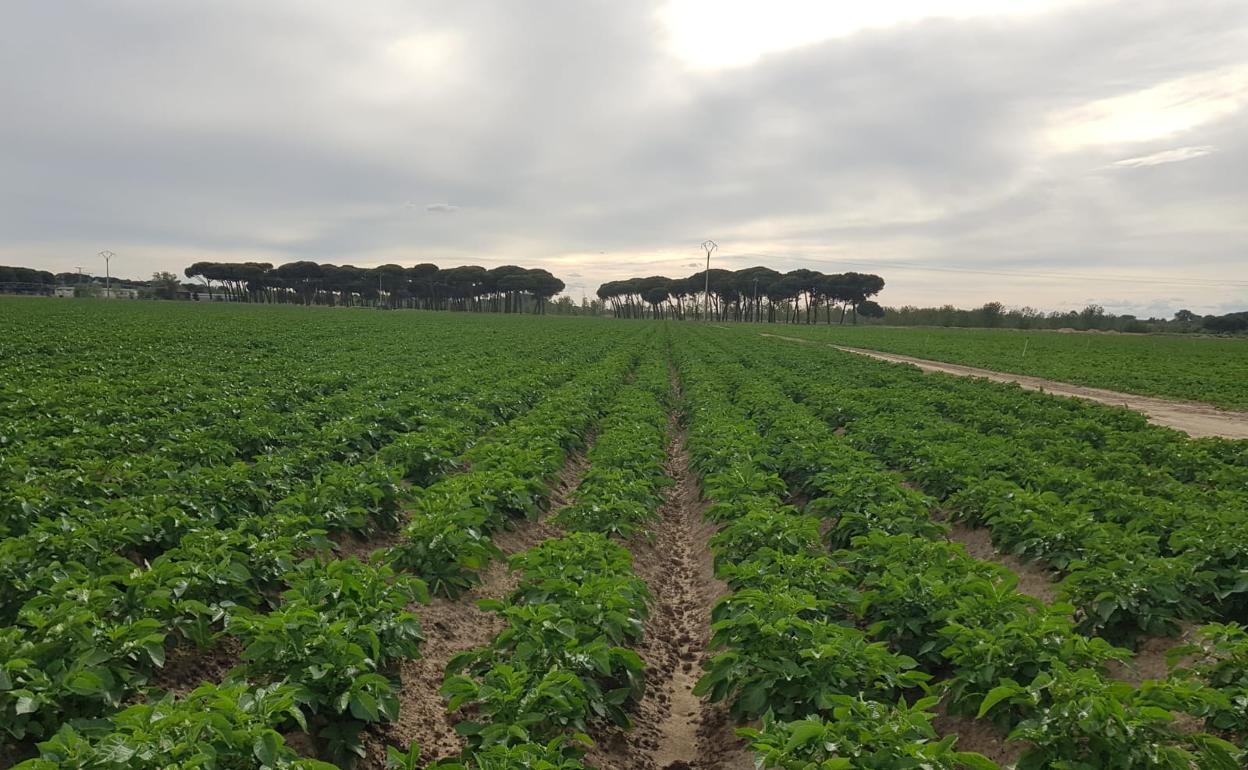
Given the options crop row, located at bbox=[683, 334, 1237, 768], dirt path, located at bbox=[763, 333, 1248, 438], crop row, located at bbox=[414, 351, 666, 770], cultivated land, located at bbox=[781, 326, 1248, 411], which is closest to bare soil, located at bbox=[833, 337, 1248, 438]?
dirt path, located at bbox=[763, 333, 1248, 438]

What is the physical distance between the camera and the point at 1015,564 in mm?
7668

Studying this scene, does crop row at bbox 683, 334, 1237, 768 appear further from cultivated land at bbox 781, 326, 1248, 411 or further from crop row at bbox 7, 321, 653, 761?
cultivated land at bbox 781, 326, 1248, 411

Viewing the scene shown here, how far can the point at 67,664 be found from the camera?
4.04 metres

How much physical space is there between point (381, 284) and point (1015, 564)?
158496mm

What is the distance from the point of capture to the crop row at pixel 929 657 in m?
3.48

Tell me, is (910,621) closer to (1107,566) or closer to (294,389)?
(1107,566)

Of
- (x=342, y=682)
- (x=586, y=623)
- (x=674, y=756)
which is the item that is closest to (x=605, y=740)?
(x=674, y=756)

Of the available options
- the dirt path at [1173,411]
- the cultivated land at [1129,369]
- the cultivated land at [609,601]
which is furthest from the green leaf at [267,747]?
the cultivated land at [1129,369]

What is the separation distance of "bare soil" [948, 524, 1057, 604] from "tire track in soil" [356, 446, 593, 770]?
5.28 m

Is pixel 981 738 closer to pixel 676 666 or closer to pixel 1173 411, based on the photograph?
pixel 676 666

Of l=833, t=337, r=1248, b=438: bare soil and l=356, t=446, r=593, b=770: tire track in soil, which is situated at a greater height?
l=833, t=337, r=1248, b=438: bare soil

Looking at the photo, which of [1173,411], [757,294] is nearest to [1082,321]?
[757,294]

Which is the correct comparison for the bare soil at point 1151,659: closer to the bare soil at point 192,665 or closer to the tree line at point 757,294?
the bare soil at point 192,665

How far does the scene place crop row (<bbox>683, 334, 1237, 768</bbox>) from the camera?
348 cm
